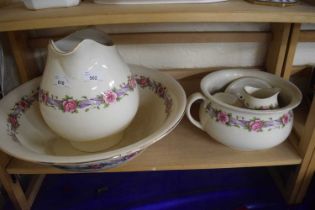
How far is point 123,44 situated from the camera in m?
0.53

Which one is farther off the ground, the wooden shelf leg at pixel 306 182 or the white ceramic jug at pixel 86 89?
the white ceramic jug at pixel 86 89

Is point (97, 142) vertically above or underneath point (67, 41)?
underneath

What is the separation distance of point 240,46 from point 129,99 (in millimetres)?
281

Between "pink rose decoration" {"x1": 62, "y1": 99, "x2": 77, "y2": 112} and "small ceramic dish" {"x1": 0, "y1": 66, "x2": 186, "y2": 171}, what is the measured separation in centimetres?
6

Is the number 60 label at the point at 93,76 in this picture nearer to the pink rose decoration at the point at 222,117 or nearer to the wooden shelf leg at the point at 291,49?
the pink rose decoration at the point at 222,117

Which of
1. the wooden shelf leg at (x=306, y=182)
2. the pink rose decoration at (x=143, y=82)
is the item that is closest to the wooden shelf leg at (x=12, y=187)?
the pink rose decoration at (x=143, y=82)

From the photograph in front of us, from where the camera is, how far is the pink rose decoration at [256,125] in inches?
15.9

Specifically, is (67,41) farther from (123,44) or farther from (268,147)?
(268,147)

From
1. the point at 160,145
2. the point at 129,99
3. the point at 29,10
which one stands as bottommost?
the point at 160,145

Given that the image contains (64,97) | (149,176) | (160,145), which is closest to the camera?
(64,97)

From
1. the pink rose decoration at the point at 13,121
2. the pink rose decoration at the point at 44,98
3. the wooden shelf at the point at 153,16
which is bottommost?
the pink rose decoration at the point at 13,121

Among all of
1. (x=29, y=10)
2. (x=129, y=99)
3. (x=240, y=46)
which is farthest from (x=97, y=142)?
(x=240, y=46)

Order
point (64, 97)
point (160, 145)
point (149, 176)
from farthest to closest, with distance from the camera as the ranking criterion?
point (149, 176) < point (160, 145) < point (64, 97)

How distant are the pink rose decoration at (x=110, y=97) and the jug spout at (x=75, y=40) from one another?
69 millimetres
